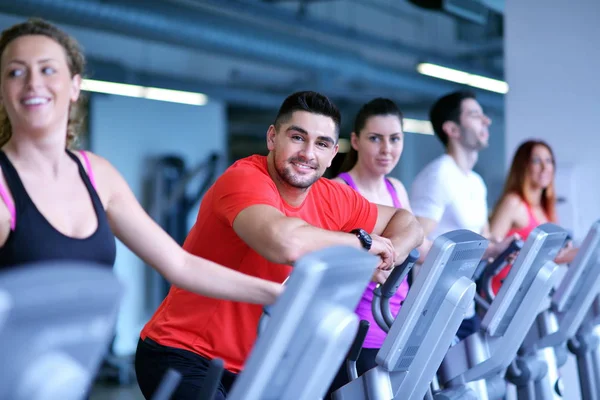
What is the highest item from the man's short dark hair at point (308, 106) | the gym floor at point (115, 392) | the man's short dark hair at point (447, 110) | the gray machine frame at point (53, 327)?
the man's short dark hair at point (447, 110)

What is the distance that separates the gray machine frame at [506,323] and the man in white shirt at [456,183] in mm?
529

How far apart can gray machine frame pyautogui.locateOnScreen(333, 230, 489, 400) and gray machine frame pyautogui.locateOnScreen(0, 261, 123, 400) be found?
1111mm

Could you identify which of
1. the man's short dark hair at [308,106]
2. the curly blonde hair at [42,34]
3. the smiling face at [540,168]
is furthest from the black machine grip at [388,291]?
the smiling face at [540,168]

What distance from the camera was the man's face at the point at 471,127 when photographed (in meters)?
3.95

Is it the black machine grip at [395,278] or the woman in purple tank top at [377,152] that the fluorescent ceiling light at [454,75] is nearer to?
the woman in purple tank top at [377,152]

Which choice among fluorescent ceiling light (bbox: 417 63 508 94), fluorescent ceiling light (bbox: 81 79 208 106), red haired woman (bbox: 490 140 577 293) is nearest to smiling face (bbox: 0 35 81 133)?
red haired woman (bbox: 490 140 577 293)

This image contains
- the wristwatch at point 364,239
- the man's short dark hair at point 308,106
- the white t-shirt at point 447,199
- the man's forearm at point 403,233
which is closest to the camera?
the wristwatch at point 364,239

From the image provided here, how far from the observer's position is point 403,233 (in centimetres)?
268

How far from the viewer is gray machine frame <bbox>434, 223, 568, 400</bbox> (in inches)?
110

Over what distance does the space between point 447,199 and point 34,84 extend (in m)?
2.21

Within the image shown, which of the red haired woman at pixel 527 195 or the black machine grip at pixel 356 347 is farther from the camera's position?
the red haired woman at pixel 527 195

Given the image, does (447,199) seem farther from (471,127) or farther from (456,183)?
(471,127)

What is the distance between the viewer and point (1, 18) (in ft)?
27.3

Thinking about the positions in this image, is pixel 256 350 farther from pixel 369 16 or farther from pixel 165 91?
pixel 369 16
